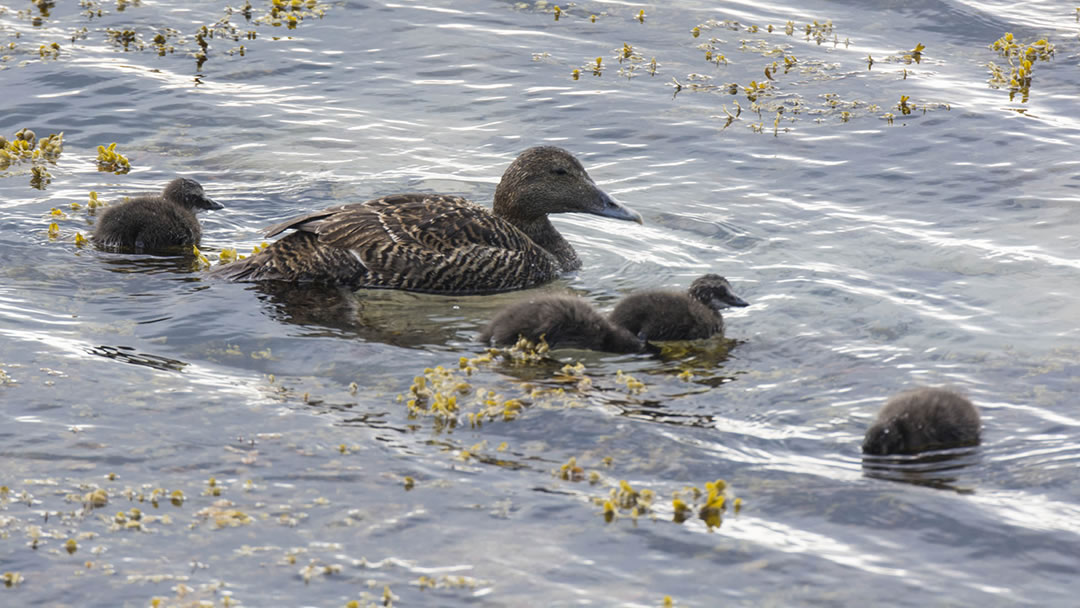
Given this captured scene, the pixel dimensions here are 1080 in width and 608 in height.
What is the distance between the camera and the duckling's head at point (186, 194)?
11.1 m

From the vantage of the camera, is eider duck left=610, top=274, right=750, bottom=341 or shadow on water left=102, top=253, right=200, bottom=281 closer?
eider duck left=610, top=274, right=750, bottom=341

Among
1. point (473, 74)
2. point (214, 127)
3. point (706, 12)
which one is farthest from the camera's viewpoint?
point (706, 12)

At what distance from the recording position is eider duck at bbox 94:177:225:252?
1059cm

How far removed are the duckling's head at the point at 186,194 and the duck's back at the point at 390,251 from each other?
52.9 inches

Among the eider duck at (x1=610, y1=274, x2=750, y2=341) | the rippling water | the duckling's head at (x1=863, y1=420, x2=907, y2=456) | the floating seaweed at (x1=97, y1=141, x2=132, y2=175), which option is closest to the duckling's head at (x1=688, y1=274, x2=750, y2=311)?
the eider duck at (x1=610, y1=274, x2=750, y2=341)

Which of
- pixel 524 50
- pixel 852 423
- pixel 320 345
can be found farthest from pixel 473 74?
pixel 852 423

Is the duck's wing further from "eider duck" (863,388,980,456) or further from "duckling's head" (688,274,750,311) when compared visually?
"eider duck" (863,388,980,456)

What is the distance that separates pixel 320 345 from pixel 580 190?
3.12 metres

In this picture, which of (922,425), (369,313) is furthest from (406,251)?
(922,425)

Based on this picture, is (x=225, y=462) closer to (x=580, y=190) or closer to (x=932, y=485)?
(x=932, y=485)

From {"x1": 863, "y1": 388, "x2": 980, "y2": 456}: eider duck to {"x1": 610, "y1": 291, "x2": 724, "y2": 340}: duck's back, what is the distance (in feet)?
6.18

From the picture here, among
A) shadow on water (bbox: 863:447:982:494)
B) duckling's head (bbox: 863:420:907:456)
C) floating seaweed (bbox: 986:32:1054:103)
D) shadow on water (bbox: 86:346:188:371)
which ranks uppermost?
floating seaweed (bbox: 986:32:1054:103)

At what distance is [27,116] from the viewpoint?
45.3ft

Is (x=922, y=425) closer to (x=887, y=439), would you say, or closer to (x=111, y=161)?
(x=887, y=439)
